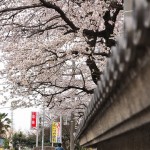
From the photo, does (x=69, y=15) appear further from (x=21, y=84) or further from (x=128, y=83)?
A: (x=128, y=83)

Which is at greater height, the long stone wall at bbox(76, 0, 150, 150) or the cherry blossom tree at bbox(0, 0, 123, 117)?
the cherry blossom tree at bbox(0, 0, 123, 117)

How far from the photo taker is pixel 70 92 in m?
22.1

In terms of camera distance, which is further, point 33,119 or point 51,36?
point 33,119

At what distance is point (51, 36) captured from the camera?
15625 mm

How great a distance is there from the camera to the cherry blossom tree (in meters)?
12.8

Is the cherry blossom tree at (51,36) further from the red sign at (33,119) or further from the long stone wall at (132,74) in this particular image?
the red sign at (33,119)

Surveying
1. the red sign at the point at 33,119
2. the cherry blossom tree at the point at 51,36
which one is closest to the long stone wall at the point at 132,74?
the cherry blossom tree at the point at 51,36

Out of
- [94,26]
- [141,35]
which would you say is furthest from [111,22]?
[141,35]

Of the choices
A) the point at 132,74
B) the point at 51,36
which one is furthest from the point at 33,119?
the point at 132,74

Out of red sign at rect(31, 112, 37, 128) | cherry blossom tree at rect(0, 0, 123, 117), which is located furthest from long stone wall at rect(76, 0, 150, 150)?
red sign at rect(31, 112, 37, 128)

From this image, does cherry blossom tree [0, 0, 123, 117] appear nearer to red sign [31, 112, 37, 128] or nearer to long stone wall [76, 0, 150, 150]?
long stone wall [76, 0, 150, 150]

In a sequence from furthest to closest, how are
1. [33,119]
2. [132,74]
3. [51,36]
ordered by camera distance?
[33,119] → [51,36] → [132,74]

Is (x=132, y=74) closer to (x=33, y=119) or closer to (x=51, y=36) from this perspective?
(x=51, y=36)

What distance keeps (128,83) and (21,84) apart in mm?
13256
